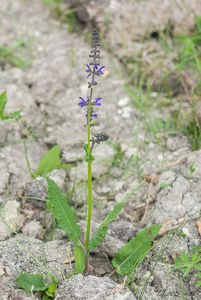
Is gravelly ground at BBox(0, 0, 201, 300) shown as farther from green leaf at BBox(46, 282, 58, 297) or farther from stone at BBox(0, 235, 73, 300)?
green leaf at BBox(46, 282, 58, 297)

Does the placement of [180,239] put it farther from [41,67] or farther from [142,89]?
[41,67]

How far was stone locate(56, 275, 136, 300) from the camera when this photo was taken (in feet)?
8.73

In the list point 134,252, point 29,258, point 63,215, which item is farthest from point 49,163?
point 134,252

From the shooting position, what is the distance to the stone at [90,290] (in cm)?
266

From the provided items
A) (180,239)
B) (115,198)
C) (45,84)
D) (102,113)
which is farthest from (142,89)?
(180,239)

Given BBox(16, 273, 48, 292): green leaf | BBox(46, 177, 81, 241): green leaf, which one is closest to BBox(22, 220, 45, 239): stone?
BBox(46, 177, 81, 241): green leaf

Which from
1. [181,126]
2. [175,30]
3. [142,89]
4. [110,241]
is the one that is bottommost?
[110,241]

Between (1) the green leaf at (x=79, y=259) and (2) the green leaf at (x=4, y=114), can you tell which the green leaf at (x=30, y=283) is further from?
(2) the green leaf at (x=4, y=114)

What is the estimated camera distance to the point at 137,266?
3.02 metres

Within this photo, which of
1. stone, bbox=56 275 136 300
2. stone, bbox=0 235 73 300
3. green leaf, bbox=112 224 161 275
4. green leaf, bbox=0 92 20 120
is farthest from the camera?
green leaf, bbox=0 92 20 120

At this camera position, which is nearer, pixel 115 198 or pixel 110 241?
pixel 110 241

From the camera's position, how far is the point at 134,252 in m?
2.92

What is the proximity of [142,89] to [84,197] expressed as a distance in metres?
1.28

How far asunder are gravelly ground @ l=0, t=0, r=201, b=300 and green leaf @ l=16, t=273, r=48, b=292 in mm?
50
